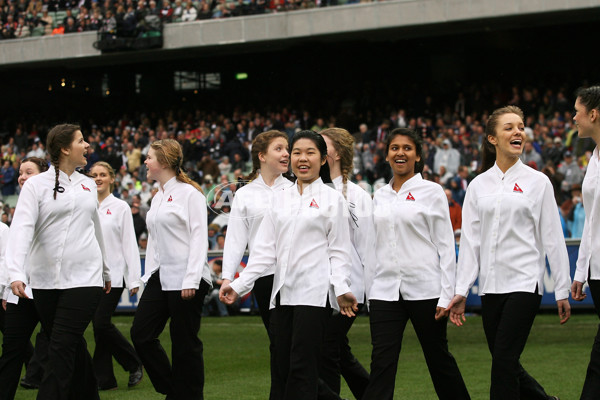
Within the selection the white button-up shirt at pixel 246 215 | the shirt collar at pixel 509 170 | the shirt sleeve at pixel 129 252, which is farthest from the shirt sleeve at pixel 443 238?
the shirt sleeve at pixel 129 252

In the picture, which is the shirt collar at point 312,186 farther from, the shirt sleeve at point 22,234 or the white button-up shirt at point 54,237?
the shirt sleeve at point 22,234

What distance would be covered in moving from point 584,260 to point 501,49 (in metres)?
25.8

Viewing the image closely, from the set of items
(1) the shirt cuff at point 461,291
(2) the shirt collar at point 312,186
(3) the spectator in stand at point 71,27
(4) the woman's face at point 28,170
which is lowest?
(1) the shirt cuff at point 461,291

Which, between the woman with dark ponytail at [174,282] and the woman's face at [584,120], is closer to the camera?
the woman's face at [584,120]

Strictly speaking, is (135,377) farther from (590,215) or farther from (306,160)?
(590,215)

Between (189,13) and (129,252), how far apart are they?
22.5 m

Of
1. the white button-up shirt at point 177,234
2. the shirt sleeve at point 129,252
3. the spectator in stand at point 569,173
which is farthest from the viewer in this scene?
the spectator in stand at point 569,173

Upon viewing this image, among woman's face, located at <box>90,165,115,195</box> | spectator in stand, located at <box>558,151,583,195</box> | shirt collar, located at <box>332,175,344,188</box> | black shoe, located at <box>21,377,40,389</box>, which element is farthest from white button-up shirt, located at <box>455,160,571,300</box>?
spectator in stand, located at <box>558,151,583,195</box>

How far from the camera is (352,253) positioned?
23.9 feet

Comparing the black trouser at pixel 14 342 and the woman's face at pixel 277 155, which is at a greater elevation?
the woman's face at pixel 277 155

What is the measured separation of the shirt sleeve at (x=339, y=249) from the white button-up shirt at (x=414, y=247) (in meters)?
0.49

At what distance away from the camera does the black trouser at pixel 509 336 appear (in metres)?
6.20

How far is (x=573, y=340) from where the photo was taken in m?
12.4

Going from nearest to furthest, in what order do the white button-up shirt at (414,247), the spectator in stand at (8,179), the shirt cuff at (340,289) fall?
1. the shirt cuff at (340,289)
2. the white button-up shirt at (414,247)
3. the spectator in stand at (8,179)
